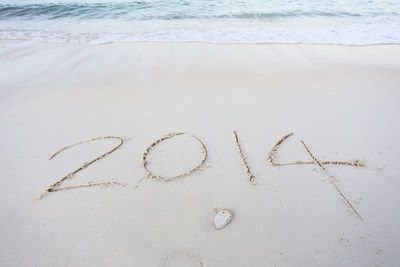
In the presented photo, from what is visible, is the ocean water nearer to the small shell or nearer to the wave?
the wave

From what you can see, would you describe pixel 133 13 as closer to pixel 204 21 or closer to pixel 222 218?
pixel 204 21

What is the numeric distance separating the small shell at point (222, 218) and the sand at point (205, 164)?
0.03 m

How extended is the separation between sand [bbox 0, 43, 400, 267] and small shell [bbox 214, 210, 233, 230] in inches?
1.3

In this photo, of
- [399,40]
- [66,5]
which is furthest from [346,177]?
[66,5]

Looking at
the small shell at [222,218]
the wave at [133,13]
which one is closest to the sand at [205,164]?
the small shell at [222,218]

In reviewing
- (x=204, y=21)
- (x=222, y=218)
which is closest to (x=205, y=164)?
(x=222, y=218)

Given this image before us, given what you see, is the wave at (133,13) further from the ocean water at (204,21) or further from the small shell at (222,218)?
the small shell at (222,218)

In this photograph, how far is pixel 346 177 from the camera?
187 centimetres

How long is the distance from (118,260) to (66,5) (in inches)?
360

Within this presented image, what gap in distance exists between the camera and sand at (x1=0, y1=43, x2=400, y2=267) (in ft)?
4.81

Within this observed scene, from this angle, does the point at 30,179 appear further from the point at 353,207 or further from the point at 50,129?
the point at 353,207


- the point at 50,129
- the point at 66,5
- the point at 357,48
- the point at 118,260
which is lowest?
the point at 118,260

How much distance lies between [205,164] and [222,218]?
1.81 ft

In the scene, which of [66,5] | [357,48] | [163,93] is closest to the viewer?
[163,93]
